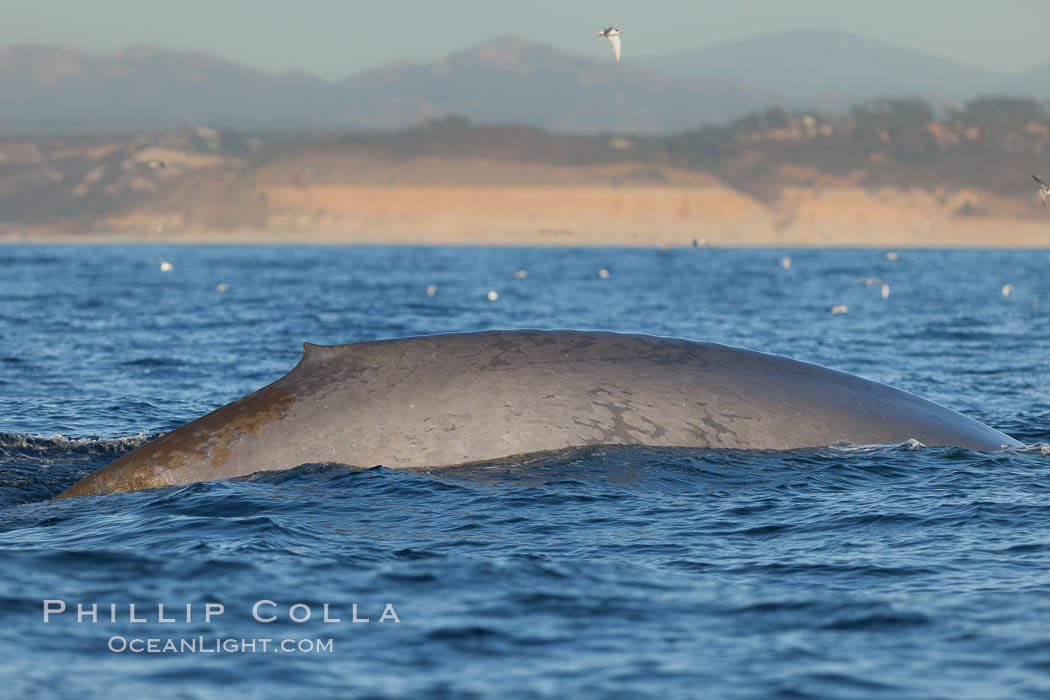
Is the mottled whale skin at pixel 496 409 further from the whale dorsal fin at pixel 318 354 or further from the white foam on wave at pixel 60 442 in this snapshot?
the white foam on wave at pixel 60 442

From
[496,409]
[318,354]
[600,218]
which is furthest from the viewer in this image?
[600,218]

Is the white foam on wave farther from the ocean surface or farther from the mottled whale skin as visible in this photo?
the mottled whale skin

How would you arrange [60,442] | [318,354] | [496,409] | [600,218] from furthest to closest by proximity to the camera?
[600,218] → [60,442] → [318,354] → [496,409]

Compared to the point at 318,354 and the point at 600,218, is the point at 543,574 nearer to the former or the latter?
the point at 318,354

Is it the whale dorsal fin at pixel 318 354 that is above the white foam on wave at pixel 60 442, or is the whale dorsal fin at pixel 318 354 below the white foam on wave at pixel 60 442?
above

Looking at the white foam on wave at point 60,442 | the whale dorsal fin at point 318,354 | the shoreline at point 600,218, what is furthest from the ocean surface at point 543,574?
the shoreline at point 600,218

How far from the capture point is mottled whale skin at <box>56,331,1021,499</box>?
29.3ft

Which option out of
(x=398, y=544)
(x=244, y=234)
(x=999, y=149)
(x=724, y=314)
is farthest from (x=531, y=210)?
(x=398, y=544)

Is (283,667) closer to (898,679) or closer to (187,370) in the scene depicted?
(898,679)

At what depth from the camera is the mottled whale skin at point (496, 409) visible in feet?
29.3

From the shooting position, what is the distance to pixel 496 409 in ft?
30.0

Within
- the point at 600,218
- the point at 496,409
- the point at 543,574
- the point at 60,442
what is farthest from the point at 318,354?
the point at 600,218

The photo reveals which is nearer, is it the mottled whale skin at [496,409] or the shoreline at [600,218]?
the mottled whale skin at [496,409]

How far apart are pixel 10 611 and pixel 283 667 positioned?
6.21 ft
